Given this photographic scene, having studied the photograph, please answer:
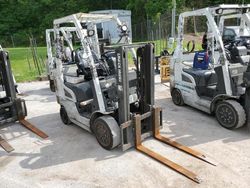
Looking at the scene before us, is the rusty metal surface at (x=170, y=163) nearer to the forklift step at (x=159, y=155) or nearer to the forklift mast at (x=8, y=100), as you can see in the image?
the forklift step at (x=159, y=155)

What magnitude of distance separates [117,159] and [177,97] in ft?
10.5

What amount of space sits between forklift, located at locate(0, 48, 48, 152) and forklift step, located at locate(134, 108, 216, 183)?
2651 mm

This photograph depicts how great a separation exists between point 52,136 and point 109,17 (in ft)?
9.01

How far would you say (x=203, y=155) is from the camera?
458cm

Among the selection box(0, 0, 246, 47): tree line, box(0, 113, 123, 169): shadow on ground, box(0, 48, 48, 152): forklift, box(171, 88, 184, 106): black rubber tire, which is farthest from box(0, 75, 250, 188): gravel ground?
box(0, 0, 246, 47): tree line

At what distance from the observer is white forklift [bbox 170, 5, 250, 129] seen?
18.0 feet

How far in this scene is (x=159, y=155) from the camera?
15.3 feet

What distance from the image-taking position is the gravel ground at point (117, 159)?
4055mm

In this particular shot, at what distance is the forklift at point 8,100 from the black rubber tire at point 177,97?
141 inches

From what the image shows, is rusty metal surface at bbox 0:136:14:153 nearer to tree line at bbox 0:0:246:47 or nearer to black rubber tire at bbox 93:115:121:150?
black rubber tire at bbox 93:115:121:150

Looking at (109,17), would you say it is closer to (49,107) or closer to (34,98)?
(49,107)

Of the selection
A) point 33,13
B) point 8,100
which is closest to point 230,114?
point 8,100

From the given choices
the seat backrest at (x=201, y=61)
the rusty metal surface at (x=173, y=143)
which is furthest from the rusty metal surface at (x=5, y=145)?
the seat backrest at (x=201, y=61)

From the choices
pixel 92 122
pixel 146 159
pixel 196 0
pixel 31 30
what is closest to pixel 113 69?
pixel 92 122
